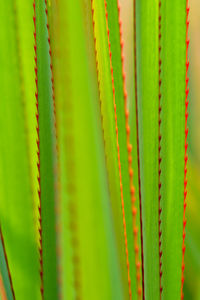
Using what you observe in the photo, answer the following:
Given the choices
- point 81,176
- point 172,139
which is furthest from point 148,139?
point 81,176

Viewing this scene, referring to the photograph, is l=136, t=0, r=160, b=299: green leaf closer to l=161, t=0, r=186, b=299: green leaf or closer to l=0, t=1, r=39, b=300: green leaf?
l=161, t=0, r=186, b=299: green leaf

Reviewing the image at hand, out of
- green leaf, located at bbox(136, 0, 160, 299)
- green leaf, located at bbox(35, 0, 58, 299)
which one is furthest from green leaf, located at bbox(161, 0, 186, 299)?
green leaf, located at bbox(35, 0, 58, 299)

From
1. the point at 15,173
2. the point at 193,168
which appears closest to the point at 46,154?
the point at 15,173

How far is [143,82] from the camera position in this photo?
49 centimetres

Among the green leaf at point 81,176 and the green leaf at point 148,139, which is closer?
the green leaf at point 81,176

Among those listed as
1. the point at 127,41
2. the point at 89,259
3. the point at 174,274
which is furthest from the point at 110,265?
the point at 127,41

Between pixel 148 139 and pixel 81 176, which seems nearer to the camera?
pixel 81 176

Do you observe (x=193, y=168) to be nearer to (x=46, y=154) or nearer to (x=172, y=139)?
(x=172, y=139)

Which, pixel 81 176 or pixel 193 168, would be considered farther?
pixel 193 168

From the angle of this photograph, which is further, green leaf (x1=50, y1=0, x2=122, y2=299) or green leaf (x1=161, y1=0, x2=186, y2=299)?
green leaf (x1=161, y1=0, x2=186, y2=299)

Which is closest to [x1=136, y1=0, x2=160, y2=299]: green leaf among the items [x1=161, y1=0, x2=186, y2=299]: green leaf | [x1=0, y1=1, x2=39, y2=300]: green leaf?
[x1=161, y1=0, x2=186, y2=299]: green leaf

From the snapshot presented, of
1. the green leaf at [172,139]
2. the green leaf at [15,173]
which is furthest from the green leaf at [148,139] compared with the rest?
the green leaf at [15,173]

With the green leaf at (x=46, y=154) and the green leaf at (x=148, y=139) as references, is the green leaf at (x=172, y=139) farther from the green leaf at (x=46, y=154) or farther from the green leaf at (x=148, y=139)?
the green leaf at (x=46, y=154)

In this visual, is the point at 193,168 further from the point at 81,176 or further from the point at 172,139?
the point at 81,176
